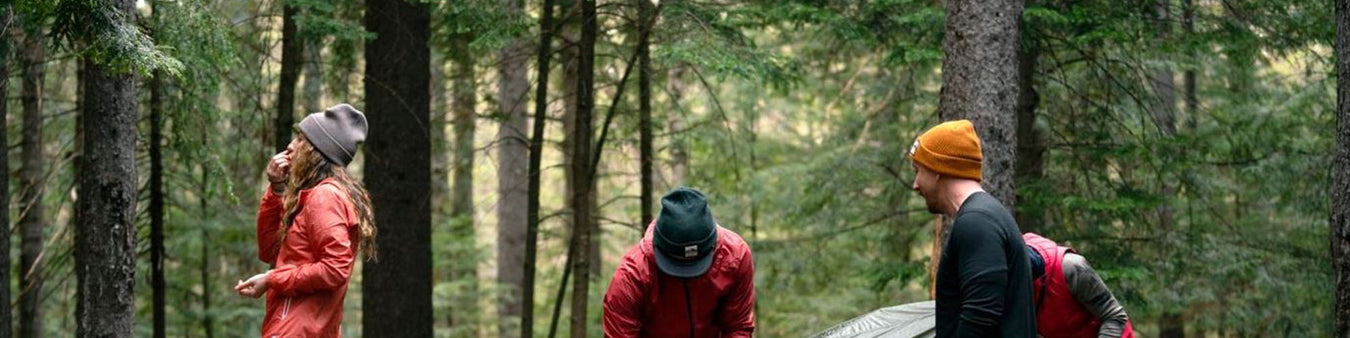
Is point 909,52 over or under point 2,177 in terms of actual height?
over

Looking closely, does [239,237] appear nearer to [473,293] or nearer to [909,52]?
[473,293]

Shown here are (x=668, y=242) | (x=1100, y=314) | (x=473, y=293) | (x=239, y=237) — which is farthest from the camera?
(x=473, y=293)

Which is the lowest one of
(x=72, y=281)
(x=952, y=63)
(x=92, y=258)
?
(x=72, y=281)

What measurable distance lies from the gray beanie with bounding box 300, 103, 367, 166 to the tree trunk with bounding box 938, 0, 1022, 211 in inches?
155

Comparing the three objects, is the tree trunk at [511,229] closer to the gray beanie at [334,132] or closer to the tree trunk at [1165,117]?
the tree trunk at [1165,117]

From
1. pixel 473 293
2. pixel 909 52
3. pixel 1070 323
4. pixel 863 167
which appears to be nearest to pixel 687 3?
pixel 909 52

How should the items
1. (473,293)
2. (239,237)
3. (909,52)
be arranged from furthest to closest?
(473,293) < (239,237) < (909,52)

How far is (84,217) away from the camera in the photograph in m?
7.31

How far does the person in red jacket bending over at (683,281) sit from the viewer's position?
15.4 ft

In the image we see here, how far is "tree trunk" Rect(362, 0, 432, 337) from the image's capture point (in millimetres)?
10328

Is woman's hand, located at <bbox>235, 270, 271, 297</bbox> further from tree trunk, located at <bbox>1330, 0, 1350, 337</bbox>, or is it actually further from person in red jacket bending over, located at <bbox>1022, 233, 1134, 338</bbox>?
tree trunk, located at <bbox>1330, 0, 1350, 337</bbox>

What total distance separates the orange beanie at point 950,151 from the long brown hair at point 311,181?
Result: 2.13m

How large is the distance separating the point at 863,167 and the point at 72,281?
12403mm

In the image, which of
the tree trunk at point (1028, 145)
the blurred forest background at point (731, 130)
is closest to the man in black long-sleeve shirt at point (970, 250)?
the blurred forest background at point (731, 130)
